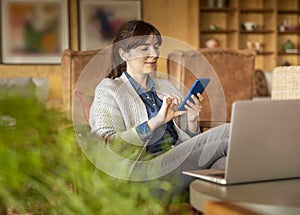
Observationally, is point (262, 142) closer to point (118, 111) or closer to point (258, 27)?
point (118, 111)

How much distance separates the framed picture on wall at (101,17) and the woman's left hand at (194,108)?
5.52 meters

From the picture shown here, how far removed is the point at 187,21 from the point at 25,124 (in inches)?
299

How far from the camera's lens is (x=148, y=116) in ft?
8.34

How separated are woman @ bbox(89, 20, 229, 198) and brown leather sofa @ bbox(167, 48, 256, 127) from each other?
3.57 feet

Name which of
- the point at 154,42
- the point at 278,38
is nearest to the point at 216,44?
the point at 278,38

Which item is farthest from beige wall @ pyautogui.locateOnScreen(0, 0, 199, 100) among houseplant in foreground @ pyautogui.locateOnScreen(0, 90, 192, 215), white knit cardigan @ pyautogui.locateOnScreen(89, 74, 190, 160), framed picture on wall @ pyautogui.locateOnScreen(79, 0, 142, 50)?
houseplant in foreground @ pyautogui.locateOnScreen(0, 90, 192, 215)

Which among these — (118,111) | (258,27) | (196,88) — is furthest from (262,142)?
(258,27)

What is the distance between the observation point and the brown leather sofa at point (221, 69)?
12.7 feet

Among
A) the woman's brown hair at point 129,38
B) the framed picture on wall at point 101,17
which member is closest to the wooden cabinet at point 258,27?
the framed picture on wall at point 101,17

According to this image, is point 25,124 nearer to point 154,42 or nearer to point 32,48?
point 154,42

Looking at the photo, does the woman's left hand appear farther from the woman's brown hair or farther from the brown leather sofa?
the brown leather sofa

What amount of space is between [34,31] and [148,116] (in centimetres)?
548

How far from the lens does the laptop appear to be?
1.23 meters

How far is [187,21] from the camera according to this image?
8.15m
